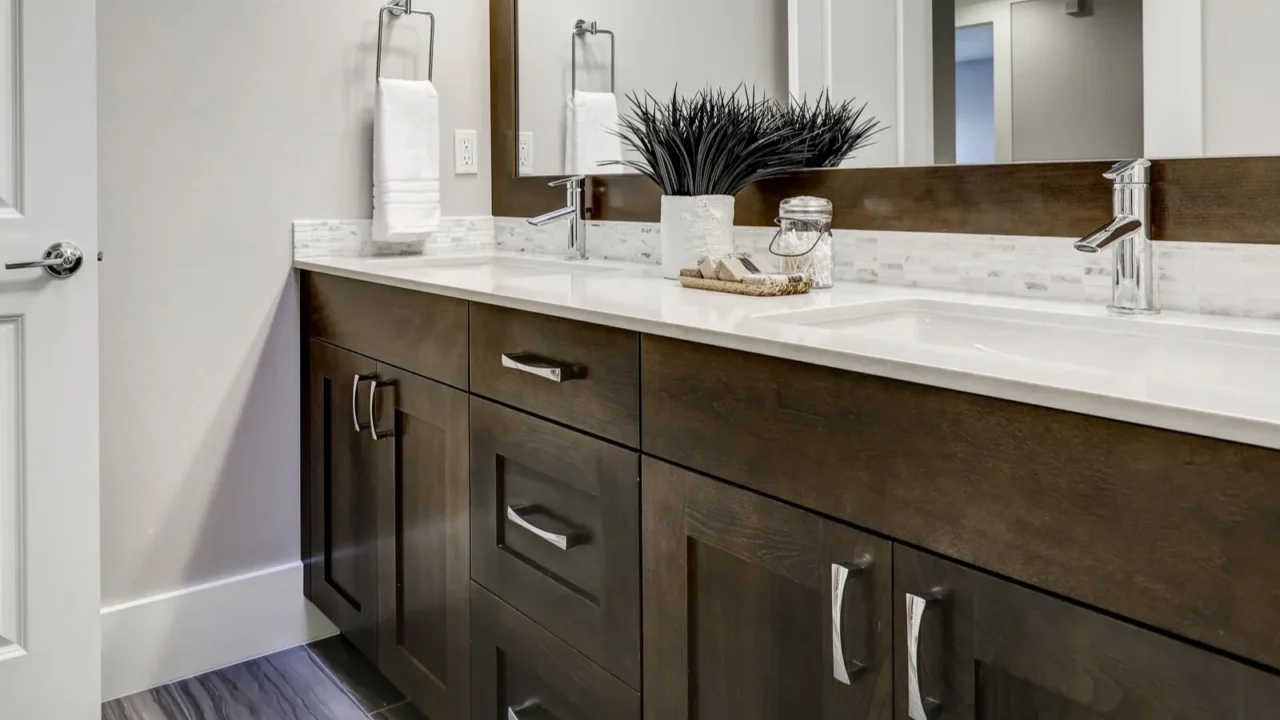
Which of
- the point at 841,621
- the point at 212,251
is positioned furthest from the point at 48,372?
the point at 841,621

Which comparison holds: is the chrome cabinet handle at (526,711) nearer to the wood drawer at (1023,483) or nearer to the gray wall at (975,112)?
the wood drawer at (1023,483)

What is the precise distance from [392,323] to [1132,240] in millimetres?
1208

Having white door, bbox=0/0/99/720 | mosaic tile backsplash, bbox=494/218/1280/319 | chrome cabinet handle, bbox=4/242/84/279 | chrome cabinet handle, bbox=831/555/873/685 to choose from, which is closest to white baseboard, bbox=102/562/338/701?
white door, bbox=0/0/99/720

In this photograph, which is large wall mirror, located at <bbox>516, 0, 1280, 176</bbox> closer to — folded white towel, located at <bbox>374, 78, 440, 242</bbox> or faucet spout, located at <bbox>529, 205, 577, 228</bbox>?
faucet spout, located at <bbox>529, 205, 577, 228</bbox>

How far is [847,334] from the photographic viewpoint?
3.27ft

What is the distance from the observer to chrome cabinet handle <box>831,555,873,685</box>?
88 cm

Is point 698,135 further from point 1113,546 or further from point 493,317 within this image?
point 1113,546

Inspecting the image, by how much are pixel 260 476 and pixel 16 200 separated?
0.76 meters

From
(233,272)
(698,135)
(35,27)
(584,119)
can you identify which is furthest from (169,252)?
(698,135)

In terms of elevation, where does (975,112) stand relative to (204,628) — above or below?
above

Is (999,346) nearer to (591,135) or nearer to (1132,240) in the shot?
(1132,240)

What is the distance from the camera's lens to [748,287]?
4.54 feet

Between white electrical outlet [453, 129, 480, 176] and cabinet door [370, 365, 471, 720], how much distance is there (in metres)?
A: 0.74

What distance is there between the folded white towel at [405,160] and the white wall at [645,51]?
9.5 inches
